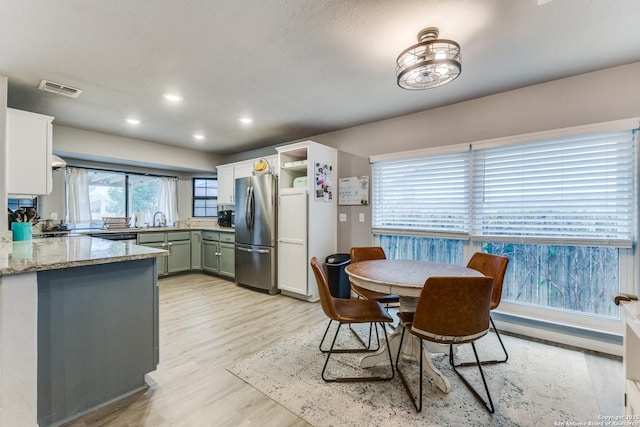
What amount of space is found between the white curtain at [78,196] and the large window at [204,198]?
183 cm

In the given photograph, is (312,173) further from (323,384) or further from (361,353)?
(323,384)

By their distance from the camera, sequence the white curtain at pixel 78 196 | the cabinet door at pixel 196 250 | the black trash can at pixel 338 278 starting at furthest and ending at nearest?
1. the cabinet door at pixel 196 250
2. the white curtain at pixel 78 196
3. the black trash can at pixel 338 278

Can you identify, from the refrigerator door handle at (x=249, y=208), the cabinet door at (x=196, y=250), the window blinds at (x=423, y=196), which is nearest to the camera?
the window blinds at (x=423, y=196)

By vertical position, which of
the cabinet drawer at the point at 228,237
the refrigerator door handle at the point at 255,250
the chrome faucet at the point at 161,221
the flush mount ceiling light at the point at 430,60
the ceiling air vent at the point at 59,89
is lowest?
the refrigerator door handle at the point at 255,250

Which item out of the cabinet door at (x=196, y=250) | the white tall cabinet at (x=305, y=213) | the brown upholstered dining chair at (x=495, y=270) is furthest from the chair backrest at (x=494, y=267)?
the cabinet door at (x=196, y=250)

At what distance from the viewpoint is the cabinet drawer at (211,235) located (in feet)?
16.9

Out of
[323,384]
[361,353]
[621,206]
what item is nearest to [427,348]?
[361,353]

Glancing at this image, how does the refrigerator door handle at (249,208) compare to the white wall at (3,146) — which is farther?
the refrigerator door handle at (249,208)

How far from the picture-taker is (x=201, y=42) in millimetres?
2057

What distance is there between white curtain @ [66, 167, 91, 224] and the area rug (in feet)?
13.8

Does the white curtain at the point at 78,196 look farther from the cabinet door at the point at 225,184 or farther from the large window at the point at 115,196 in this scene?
the cabinet door at the point at 225,184

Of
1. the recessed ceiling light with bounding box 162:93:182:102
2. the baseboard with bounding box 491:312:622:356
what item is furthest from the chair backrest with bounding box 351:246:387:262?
the recessed ceiling light with bounding box 162:93:182:102

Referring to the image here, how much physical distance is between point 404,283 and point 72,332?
6.56ft

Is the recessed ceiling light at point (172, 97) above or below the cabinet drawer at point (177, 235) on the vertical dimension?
above
